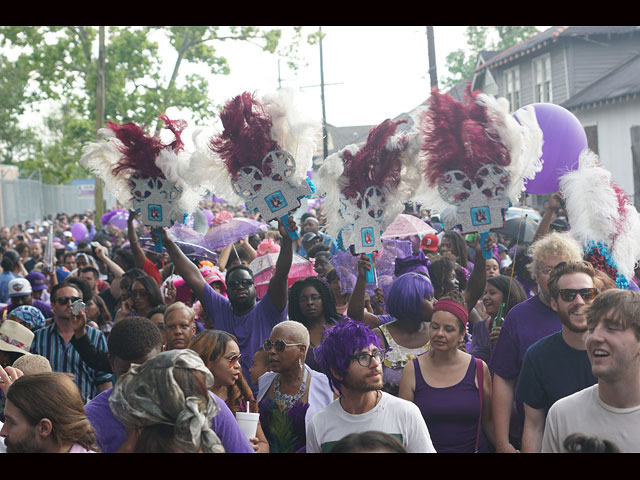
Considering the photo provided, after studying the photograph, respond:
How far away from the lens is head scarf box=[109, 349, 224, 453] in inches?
103

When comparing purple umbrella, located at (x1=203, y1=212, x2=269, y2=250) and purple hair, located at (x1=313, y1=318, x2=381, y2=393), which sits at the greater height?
Answer: purple umbrella, located at (x1=203, y1=212, x2=269, y2=250)

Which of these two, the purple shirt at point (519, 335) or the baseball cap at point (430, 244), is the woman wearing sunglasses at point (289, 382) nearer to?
the purple shirt at point (519, 335)

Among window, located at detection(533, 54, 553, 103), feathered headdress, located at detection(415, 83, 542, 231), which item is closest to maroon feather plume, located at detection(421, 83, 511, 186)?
feathered headdress, located at detection(415, 83, 542, 231)

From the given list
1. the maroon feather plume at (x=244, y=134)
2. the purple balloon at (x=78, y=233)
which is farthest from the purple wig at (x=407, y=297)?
the purple balloon at (x=78, y=233)

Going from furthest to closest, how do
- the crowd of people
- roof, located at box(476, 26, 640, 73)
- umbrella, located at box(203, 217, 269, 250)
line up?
roof, located at box(476, 26, 640, 73)
umbrella, located at box(203, 217, 269, 250)
the crowd of people

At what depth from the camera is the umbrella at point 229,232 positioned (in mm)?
9547

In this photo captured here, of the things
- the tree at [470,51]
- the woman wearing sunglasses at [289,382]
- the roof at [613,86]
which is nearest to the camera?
the woman wearing sunglasses at [289,382]

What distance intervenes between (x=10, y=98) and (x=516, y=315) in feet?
152

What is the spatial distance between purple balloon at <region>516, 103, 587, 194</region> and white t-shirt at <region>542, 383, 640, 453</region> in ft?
10.7

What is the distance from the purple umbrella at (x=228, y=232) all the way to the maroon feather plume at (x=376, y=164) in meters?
4.24

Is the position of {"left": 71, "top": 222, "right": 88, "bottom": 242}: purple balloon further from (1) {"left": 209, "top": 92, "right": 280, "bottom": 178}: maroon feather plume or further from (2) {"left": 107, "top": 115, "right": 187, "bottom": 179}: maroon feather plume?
(1) {"left": 209, "top": 92, "right": 280, "bottom": 178}: maroon feather plume

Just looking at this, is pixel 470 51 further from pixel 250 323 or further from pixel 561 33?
pixel 250 323

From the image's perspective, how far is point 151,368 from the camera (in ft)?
9.00
